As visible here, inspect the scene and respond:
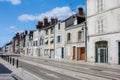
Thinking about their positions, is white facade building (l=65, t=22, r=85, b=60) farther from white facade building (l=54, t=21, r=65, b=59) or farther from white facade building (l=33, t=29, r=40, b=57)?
white facade building (l=33, t=29, r=40, b=57)

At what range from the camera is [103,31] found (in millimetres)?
31016

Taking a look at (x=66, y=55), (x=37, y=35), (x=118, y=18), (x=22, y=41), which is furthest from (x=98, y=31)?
(x=22, y=41)

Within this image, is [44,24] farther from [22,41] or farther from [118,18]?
[118,18]

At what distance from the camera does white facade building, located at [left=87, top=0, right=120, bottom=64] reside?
1129 inches

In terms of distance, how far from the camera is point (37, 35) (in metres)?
67.6

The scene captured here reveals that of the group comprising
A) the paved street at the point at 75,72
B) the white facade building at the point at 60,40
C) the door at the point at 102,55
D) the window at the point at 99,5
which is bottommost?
the paved street at the point at 75,72

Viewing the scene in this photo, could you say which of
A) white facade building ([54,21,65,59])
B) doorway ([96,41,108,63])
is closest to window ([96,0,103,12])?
doorway ([96,41,108,63])

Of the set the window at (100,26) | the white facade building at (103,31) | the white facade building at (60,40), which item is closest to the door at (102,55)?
the white facade building at (103,31)

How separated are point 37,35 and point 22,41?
26.8 meters

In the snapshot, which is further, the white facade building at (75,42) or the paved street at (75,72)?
the white facade building at (75,42)

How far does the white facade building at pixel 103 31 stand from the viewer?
94.1ft

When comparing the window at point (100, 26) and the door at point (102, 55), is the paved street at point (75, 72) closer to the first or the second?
the door at point (102, 55)

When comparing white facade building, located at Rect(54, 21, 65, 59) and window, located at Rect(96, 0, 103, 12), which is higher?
window, located at Rect(96, 0, 103, 12)

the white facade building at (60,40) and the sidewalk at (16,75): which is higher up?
the white facade building at (60,40)
